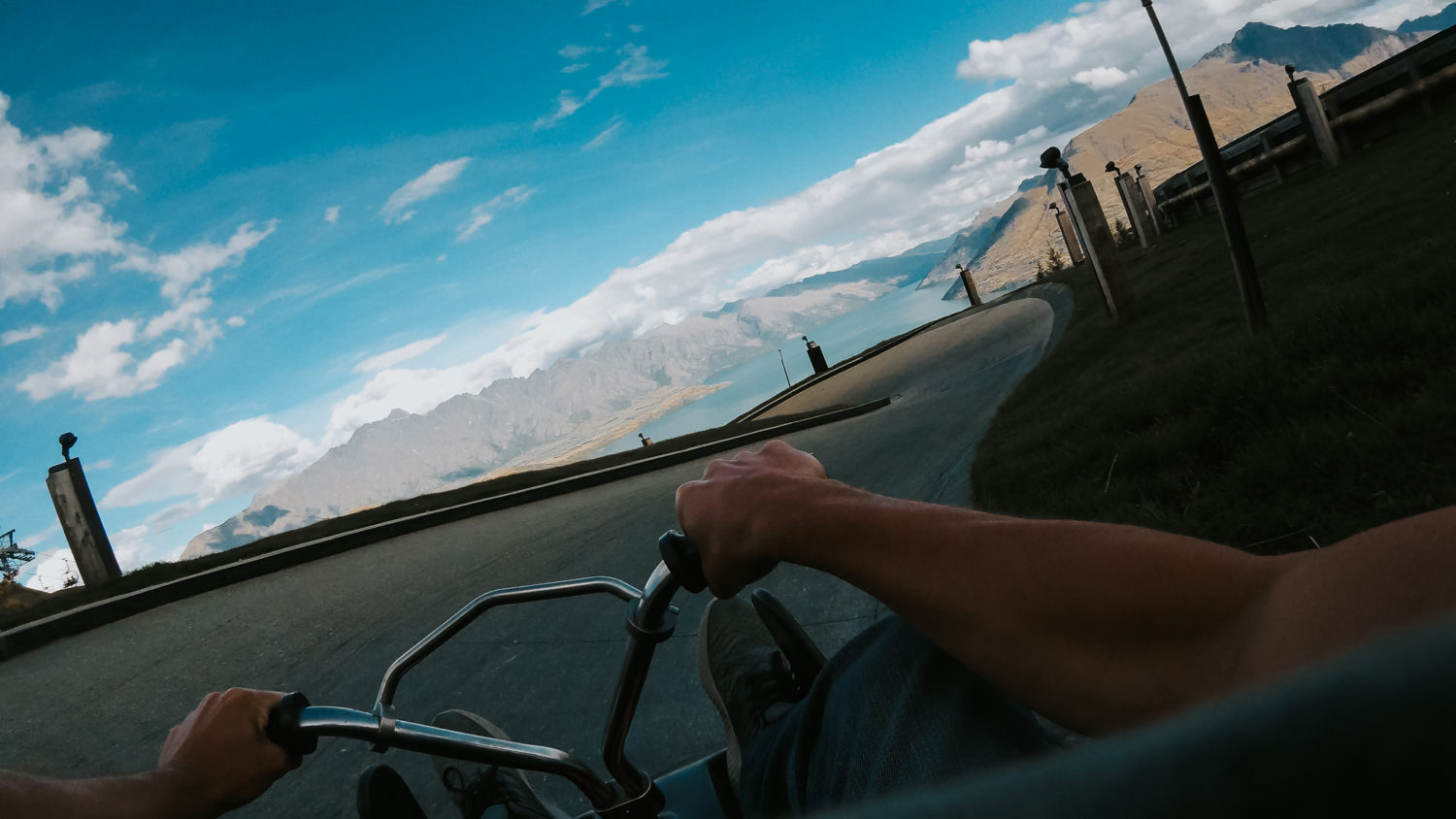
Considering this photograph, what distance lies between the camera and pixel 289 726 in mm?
1278

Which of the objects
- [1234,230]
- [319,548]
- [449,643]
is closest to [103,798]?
[449,643]

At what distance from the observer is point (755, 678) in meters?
1.67

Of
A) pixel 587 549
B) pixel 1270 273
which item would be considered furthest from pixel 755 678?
pixel 1270 273

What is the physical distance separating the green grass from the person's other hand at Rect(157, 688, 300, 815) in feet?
8.56

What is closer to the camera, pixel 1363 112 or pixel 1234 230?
pixel 1234 230

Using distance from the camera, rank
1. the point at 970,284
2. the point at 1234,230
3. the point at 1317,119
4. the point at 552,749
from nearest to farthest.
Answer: the point at 552,749
the point at 1234,230
the point at 1317,119
the point at 970,284

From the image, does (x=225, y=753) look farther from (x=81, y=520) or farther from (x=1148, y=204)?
(x=1148, y=204)

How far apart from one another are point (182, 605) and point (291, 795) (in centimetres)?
472

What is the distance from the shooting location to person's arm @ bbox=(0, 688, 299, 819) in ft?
3.80

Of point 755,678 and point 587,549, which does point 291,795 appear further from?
point 587,549

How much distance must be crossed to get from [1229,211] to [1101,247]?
3717mm

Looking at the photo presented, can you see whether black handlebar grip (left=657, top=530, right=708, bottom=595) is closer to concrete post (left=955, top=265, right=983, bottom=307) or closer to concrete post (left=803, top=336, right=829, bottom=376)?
concrete post (left=803, top=336, right=829, bottom=376)

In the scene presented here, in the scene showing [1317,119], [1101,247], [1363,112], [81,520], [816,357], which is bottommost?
[1101,247]

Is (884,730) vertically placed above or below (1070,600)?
below
